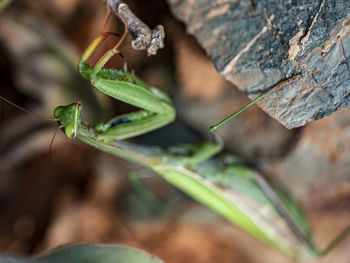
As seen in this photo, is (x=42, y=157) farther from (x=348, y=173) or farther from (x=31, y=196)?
(x=348, y=173)

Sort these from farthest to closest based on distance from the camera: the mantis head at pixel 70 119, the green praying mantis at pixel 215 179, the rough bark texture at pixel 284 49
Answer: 1. the green praying mantis at pixel 215 179
2. the mantis head at pixel 70 119
3. the rough bark texture at pixel 284 49

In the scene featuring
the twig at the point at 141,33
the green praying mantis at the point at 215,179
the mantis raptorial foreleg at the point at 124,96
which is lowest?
the green praying mantis at the point at 215,179

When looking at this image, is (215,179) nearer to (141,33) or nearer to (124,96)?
(124,96)

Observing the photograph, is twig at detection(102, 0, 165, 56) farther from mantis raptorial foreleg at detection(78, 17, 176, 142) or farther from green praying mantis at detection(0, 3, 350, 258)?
green praying mantis at detection(0, 3, 350, 258)

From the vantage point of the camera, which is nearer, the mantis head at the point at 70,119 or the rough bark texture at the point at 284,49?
the rough bark texture at the point at 284,49

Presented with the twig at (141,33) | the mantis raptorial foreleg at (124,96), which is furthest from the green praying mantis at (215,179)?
the twig at (141,33)

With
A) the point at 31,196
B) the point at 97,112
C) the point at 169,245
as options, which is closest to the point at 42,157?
the point at 31,196

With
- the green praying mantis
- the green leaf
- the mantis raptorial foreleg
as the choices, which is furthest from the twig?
the green leaf

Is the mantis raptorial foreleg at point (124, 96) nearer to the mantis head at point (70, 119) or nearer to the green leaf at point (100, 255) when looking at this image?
the mantis head at point (70, 119)
